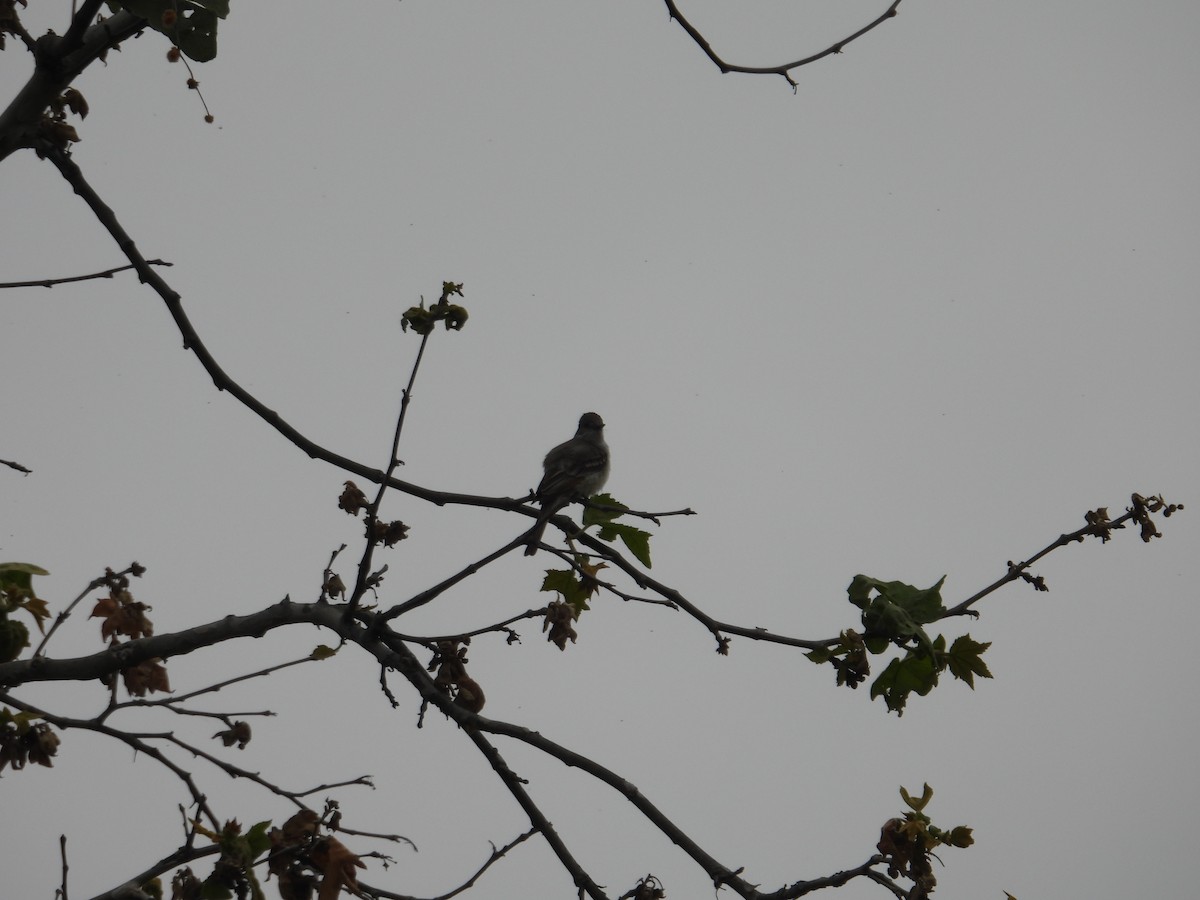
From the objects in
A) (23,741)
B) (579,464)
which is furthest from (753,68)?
(579,464)

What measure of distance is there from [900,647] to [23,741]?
328cm

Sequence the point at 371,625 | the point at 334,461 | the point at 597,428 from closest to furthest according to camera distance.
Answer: the point at 371,625, the point at 334,461, the point at 597,428

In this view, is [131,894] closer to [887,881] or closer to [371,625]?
[371,625]

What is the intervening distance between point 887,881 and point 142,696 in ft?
10.2

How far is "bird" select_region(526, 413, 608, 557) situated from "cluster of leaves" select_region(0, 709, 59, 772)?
452cm

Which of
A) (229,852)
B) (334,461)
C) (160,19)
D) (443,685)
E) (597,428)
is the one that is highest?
(597,428)

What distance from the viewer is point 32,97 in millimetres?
4359

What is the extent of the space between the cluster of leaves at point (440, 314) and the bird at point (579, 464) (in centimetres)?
403

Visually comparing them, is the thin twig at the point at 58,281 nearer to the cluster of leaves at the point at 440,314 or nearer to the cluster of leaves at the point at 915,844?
the cluster of leaves at the point at 440,314

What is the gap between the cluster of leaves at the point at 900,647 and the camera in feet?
13.7

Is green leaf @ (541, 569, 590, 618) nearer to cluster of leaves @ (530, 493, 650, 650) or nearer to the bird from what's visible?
cluster of leaves @ (530, 493, 650, 650)

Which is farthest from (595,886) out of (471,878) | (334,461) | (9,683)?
(9,683)

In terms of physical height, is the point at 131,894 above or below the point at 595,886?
above

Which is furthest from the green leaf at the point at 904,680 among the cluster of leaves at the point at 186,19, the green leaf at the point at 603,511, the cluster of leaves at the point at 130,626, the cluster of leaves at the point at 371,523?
the cluster of leaves at the point at 186,19
